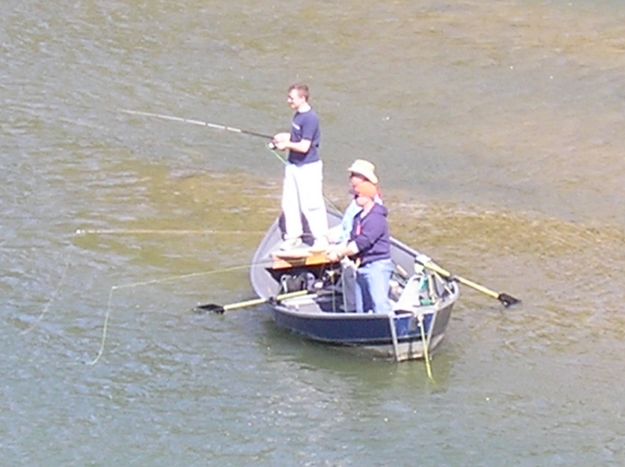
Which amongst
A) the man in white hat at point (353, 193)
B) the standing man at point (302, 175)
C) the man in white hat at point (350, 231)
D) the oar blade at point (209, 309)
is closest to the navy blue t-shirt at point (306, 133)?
the standing man at point (302, 175)

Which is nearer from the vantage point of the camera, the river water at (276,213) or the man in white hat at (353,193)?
the river water at (276,213)

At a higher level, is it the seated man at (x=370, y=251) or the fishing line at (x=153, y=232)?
the seated man at (x=370, y=251)

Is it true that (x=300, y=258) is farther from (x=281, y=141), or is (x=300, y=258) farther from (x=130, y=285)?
(x=130, y=285)

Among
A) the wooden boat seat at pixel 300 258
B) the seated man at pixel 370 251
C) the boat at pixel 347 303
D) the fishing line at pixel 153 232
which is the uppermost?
the seated man at pixel 370 251

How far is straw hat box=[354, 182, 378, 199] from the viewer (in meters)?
11.1

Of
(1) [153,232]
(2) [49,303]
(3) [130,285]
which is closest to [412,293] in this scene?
(3) [130,285]

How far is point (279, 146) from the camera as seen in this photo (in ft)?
40.1

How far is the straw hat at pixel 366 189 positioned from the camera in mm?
11070

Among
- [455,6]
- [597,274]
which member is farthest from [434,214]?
[455,6]

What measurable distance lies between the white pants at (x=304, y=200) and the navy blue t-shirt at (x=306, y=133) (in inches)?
2.7

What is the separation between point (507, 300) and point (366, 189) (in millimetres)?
2443

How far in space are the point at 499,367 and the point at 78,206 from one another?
5.80m

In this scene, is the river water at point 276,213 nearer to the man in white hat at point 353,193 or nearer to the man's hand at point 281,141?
the man in white hat at point 353,193

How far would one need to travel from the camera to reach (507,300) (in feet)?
42.1
